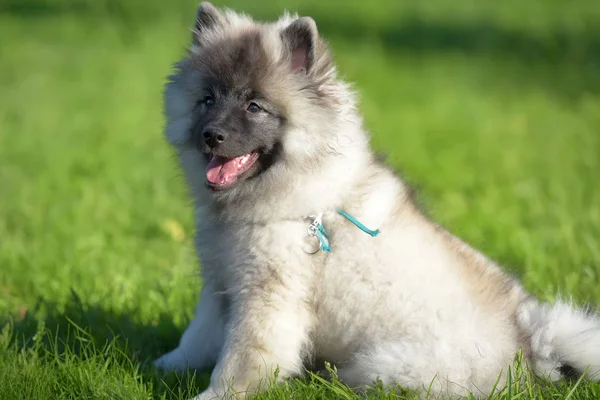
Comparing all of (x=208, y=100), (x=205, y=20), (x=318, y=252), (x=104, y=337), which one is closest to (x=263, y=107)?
(x=208, y=100)

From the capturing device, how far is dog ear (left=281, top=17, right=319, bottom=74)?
3.51 metres

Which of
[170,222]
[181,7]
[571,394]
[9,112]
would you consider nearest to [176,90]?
[571,394]

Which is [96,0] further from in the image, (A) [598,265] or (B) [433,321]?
A: (B) [433,321]

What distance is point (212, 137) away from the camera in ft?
→ 11.3

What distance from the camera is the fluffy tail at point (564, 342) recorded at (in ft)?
10.4

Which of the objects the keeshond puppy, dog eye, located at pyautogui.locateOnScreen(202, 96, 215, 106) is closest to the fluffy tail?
the keeshond puppy

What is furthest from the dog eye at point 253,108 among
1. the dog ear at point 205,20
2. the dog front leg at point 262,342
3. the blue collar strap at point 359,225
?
the dog front leg at point 262,342

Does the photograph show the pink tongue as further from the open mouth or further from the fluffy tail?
the fluffy tail

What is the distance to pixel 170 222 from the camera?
21.2ft

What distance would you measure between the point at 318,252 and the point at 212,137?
66 centimetres

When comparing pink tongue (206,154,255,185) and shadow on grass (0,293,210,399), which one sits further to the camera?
shadow on grass (0,293,210,399)

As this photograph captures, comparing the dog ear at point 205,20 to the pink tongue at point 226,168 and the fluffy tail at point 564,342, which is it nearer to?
the pink tongue at point 226,168

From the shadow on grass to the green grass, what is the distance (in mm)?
14

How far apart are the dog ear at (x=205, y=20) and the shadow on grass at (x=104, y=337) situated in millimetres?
1472
